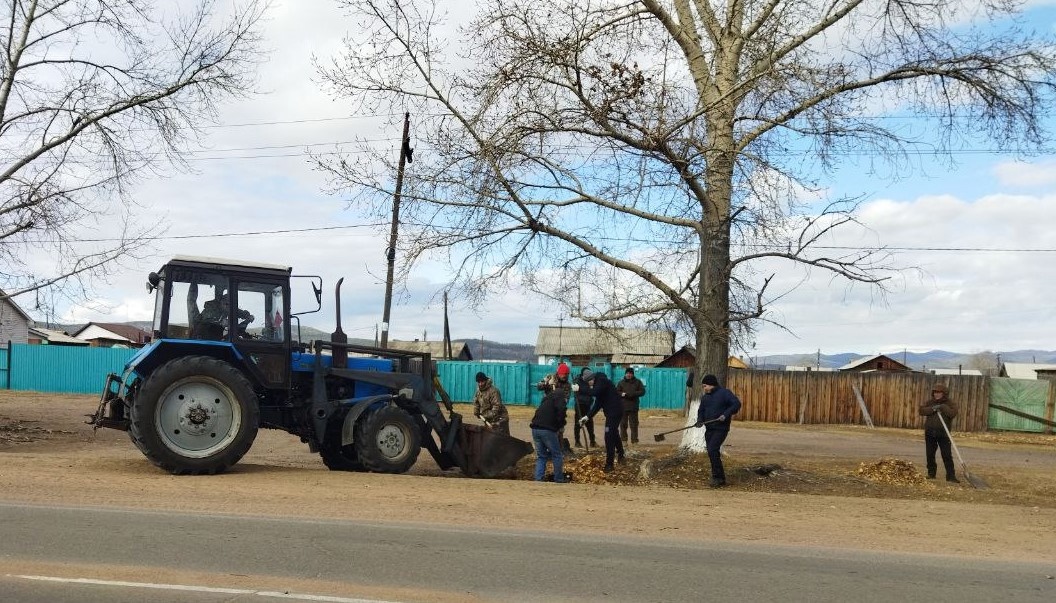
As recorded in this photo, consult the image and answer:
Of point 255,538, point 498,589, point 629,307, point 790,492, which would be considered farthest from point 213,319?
point 790,492

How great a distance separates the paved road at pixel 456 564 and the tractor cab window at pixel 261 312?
13.3 feet

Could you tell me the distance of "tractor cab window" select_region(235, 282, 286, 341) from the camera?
12.6 m

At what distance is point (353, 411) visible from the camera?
13.0 meters

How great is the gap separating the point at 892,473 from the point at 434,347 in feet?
192

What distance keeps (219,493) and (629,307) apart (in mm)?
7001

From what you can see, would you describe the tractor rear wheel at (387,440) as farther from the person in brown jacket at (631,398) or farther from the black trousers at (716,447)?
the person in brown jacket at (631,398)

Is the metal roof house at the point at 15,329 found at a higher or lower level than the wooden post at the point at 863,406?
higher

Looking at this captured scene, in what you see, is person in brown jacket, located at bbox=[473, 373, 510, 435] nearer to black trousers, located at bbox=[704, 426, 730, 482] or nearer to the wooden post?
black trousers, located at bbox=[704, 426, 730, 482]

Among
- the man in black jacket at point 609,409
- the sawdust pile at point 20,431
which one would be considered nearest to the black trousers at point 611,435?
the man in black jacket at point 609,409

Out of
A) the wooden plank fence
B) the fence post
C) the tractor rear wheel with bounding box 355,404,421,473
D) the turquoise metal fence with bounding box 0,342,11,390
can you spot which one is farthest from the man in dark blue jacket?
the turquoise metal fence with bounding box 0,342,11,390

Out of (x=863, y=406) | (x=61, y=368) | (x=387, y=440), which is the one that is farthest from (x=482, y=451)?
(x=61, y=368)

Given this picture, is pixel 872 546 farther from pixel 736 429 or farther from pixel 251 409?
pixel 736 429

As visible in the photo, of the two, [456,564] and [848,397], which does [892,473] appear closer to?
[456,564]

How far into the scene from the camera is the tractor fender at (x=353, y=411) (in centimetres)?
1294
